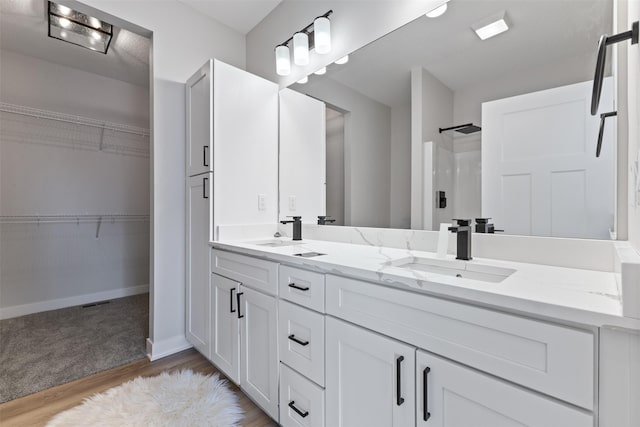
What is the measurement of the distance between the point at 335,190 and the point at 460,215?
84 cm

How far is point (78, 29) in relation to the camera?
2475 mm

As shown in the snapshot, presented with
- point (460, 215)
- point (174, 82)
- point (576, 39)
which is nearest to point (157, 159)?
point (174, 82)

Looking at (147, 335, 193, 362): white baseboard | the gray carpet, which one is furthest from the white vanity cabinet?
the gray carpet

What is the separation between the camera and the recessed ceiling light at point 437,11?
1.39 metres

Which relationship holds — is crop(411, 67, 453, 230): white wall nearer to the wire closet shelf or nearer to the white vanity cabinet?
the white vanity cabinet

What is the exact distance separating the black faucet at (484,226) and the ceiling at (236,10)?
2197 millimetres

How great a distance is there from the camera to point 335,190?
1.95m

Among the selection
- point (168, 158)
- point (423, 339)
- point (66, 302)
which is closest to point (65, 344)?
point (66, 302)

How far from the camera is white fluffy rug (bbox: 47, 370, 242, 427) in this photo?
4.70ft

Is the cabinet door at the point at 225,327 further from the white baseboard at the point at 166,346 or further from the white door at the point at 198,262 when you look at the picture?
the white baseboard at the point at 166,346

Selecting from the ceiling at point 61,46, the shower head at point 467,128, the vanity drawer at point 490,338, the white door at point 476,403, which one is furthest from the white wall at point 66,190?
the white door at point 476,403

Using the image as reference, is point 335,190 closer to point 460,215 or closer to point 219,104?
point 460,215

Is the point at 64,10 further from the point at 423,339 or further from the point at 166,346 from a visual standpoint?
the point at 423,339

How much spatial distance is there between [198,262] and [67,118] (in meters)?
2.48
